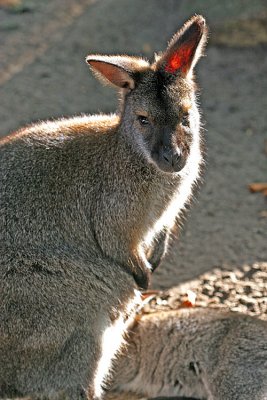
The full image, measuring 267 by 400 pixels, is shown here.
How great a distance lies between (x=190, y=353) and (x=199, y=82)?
408cm

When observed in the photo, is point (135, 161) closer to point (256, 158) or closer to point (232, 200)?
point (232, 200)

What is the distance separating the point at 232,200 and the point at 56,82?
8.81 ft

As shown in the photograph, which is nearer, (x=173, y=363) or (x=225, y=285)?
(x=173, y=363)

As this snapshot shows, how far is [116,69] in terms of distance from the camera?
14.8ft

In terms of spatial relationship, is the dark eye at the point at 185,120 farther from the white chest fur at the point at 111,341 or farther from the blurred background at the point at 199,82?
the blurred background at the point at 199,82

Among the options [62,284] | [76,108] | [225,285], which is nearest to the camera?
[62,284]

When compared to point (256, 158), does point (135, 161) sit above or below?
above

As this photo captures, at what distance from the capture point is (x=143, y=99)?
178 inches

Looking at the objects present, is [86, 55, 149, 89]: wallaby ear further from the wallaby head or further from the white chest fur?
the white chest fur

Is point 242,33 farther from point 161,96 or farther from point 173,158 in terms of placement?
point 173,158

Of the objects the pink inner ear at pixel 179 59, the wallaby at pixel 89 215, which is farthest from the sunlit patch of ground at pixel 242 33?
the pink inner ear at pixel 179 59

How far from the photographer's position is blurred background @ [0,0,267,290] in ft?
20.6

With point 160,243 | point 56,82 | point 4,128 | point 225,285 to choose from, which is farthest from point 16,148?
point 56,82

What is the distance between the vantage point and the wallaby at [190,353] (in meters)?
4.63
